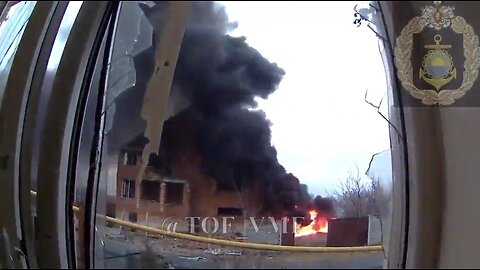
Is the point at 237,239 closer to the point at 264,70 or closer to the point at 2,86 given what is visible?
the point at 264,70

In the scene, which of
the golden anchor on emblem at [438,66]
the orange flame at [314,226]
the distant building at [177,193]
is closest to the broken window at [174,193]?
the distant building at [177,193]

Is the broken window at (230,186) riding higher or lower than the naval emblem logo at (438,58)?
lower

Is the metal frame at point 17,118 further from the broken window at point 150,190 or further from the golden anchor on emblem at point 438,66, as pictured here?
the golden anchor on emblem at point 438,66

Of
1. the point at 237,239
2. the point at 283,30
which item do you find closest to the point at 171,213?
the point at 237,239

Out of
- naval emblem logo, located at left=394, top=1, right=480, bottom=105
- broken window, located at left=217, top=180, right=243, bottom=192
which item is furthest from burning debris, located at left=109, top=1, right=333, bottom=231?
naval emblem logo, located at left=394, top=1, right=480, bottom=105

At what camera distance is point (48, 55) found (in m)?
0.54

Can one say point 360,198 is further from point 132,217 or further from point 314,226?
point 132,217

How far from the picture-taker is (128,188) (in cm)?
54

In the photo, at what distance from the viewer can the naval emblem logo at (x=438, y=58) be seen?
0.54 m

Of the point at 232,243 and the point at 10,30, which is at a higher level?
the point at 10,30

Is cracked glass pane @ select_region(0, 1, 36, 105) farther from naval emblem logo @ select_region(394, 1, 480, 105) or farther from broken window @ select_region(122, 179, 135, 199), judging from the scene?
naval emblem logo @ select_region(394, 1, 480, 105)

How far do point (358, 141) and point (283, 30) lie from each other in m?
0.13

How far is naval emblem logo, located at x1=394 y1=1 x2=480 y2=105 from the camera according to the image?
0.54 meters

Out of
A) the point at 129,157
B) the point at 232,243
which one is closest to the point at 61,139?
the point at 129,157
